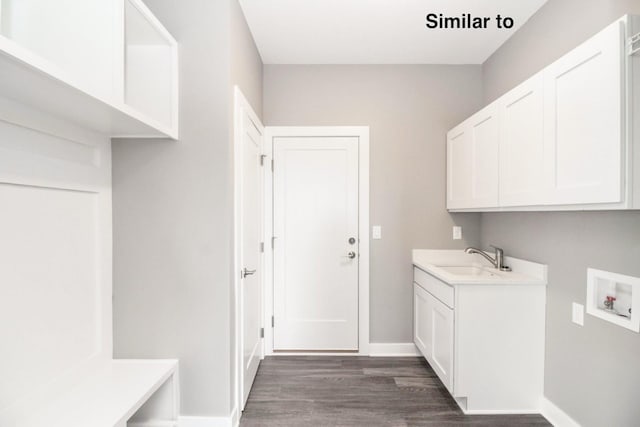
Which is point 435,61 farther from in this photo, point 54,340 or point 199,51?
point 54,340

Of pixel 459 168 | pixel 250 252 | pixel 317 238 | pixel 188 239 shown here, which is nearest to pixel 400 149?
pixel 459 168

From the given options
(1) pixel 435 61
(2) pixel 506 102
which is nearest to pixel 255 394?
(2) pixel 506 102

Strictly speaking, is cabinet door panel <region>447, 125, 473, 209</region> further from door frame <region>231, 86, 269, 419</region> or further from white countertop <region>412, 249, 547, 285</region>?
door frame <region>231, 86, 269, 419</region>

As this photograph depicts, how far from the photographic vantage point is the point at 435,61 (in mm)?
3016

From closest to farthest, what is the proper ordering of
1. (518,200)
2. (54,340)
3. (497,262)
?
(54,340) → (518,200) → (497,262)

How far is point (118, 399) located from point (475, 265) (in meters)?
2.78

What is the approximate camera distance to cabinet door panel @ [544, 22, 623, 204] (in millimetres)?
1326

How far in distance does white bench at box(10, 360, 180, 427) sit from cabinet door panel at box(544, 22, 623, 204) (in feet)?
7.15

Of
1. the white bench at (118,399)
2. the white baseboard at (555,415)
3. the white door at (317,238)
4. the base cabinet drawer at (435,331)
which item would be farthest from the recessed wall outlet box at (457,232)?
the white bench at (118,399)

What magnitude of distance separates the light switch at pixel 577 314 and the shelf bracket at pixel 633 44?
1.28 metres

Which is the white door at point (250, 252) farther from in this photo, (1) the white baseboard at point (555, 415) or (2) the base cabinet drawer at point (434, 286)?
(1) the white baseboard at point (555, 415)

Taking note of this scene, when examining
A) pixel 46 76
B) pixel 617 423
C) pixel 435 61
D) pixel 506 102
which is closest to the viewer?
pixel 46 76

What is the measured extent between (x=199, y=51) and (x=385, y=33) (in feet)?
4.70

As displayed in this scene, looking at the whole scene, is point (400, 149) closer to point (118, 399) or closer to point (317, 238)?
point (317, 238)
